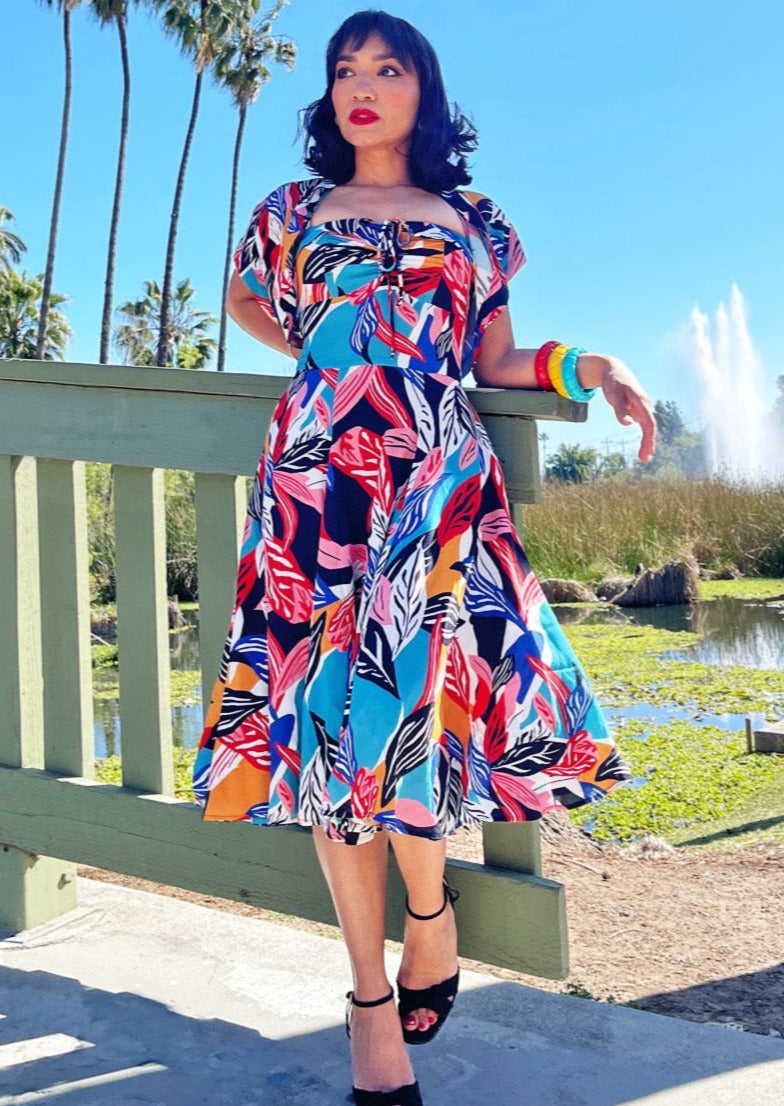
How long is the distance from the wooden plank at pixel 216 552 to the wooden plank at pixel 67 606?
0.28m

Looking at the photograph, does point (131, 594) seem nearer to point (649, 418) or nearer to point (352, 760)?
point (352, 760)

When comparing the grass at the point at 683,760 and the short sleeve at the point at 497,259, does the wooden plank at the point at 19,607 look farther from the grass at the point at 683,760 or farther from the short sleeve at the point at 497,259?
the grass at the point at 683,760

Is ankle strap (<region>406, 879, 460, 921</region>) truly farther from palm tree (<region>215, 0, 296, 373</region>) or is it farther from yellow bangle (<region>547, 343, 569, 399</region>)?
palm tree (<region>215, 0, 296, 373</region>)

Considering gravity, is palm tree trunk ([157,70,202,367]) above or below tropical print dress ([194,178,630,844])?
above

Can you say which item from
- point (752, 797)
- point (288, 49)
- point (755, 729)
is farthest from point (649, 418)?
point (288, 49)

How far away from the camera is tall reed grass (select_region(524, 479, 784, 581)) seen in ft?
43.9

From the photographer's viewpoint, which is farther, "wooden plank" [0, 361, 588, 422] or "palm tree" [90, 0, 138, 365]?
"palm tree" [90, 0, 138, 365]

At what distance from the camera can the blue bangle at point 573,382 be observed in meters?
1.82

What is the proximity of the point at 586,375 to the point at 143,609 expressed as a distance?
0.91m

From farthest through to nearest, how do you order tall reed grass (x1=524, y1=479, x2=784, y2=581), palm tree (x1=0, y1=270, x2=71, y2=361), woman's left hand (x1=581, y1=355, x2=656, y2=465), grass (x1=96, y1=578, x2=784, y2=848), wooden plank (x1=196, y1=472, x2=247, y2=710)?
palm tree (x1=0, y1=270, x2=71, y2=361)
tall reed grass (x1=524, y1=479, x2=784, y2=581)
grass (x1=96, y1=578, x2=784, y2=848)
wooden plank (x1=196, y1=472, x2=247, y2=710)
woman's left hand (x1=581, y1=355, x2=656, y2=465)

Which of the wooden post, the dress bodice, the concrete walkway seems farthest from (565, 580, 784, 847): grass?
the dress bodice

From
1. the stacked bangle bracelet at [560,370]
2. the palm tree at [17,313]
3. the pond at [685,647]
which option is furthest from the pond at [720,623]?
the palm tree at [17,313]

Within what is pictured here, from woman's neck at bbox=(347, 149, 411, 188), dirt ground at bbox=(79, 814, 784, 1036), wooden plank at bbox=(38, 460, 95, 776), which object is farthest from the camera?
dirt ground at bbox=(79, 814, 784, 1036)

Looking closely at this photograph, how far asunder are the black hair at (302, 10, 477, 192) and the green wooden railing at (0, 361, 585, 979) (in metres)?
0.38
